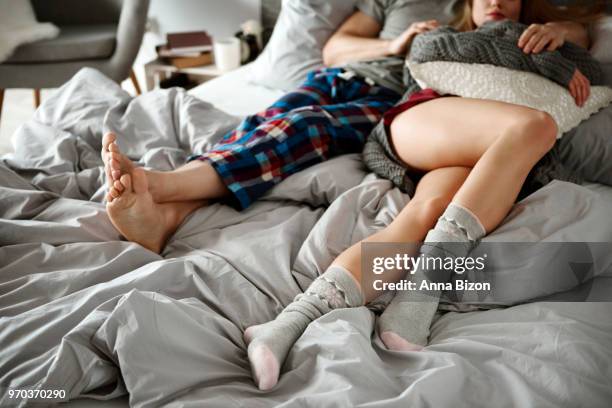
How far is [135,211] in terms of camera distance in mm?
1012

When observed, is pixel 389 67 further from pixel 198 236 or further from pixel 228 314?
pixel 228 314

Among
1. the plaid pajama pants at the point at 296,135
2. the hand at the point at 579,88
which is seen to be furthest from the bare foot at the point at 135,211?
the hand at the point at 579,88

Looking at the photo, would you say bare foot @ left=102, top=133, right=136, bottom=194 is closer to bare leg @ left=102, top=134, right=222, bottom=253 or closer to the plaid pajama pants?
bare leg @ left=102, top=134, right=222, bottom=253

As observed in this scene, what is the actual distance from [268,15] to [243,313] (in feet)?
6.18

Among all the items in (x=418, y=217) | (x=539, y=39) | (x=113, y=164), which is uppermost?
(x=539, y=39)

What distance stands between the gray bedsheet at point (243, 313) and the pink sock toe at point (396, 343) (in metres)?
0.01

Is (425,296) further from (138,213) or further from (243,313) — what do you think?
(138,213)

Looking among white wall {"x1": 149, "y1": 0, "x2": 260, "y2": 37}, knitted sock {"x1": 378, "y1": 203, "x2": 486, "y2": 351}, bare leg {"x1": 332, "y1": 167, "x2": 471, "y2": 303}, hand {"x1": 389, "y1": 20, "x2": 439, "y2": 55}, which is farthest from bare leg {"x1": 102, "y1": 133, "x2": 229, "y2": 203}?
white wall {"x1": 149, "y1": 0, "x2": 260, "y2": 37}

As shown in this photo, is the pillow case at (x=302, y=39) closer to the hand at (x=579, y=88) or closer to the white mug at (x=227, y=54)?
the white mug at (x=227, y=54)

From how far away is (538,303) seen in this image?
89 centimetres

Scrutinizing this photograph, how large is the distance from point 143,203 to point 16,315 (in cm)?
29

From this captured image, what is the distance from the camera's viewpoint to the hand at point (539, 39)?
123 centimetres

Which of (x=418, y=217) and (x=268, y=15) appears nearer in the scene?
(x=418, y=217)

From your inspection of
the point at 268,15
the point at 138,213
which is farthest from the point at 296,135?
the point at 268,15
